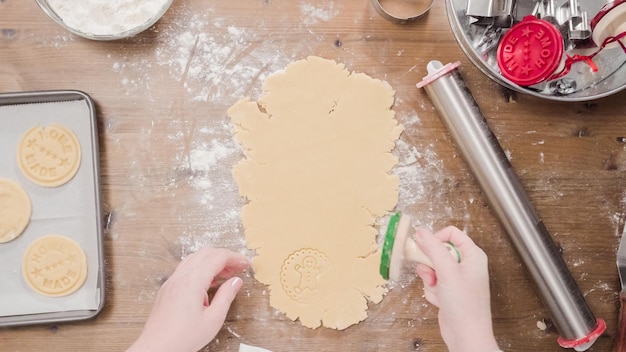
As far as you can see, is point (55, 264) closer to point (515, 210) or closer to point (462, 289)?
point (462, 289)

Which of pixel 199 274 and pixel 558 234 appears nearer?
pixel 199 274

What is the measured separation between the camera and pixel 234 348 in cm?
114

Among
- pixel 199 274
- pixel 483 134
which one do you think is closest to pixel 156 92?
pixel 199 274

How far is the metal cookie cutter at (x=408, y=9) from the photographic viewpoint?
1149 mm

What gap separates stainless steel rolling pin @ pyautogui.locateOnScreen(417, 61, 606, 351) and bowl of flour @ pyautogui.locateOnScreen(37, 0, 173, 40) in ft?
1.77

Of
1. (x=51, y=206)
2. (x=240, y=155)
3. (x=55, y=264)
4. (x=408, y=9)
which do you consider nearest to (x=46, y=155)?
(x=51, y=206)

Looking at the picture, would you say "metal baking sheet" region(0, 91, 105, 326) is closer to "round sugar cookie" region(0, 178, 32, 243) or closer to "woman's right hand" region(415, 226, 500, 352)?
"round sugar cookie" region(0, 178, 32, 243)

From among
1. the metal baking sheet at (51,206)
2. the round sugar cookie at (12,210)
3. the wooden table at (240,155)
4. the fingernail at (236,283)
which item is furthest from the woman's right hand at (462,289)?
the round sugar cookie at (12,210)

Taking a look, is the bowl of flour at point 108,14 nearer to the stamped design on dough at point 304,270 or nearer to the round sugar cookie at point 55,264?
the round sugar cookie at point 55,264

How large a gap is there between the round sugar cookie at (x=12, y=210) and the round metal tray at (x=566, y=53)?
90cm

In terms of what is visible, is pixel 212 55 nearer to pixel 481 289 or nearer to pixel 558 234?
pixel 481 289

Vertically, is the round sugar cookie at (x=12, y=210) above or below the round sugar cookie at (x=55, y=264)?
above

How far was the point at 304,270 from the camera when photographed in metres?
1.13

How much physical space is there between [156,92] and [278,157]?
27 cm
